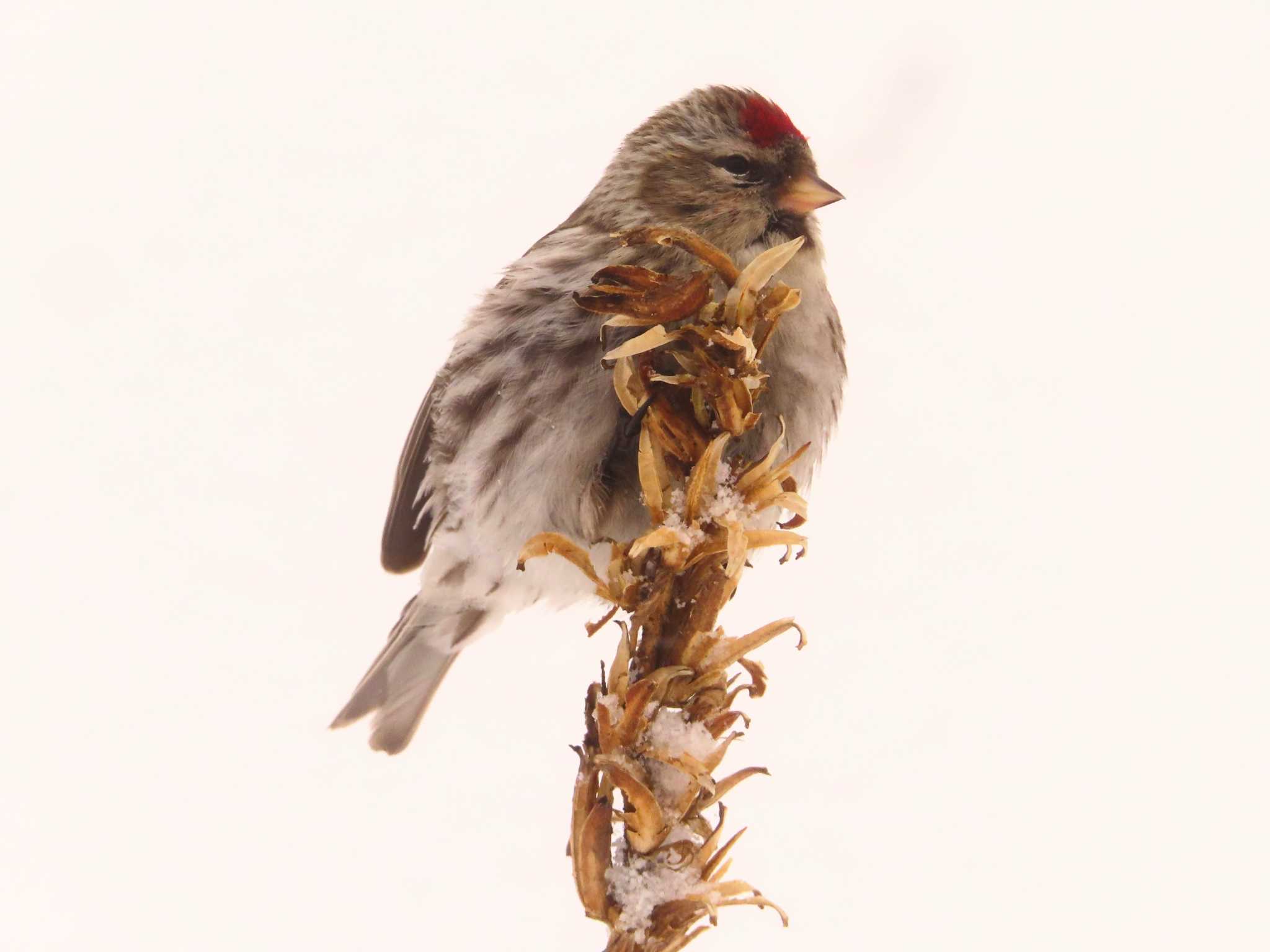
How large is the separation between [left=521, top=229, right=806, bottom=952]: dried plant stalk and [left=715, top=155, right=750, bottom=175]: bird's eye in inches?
29.9

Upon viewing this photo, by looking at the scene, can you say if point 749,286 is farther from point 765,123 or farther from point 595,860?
point 765,123

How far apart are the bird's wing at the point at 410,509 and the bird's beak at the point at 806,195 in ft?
2.03

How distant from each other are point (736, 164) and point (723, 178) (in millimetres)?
27

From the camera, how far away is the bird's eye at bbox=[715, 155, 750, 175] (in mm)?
1710

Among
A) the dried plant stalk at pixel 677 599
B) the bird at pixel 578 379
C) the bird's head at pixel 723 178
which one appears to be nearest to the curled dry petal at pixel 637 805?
the dried plant stalk at pixel 677 599

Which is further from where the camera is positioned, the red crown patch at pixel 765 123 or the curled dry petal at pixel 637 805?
the red crown patch at pixel 765 123

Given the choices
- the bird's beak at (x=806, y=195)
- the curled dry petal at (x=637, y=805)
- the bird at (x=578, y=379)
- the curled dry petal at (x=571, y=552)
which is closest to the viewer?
the curled dry petal at (x=637, y=805)

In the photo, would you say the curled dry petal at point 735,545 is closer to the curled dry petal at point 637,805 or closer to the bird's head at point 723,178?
the curled dry petal at point 637,805

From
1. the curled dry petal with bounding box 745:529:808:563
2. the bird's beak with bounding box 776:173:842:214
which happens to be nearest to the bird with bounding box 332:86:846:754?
the bird's beak with bounding box 776:173:842:214

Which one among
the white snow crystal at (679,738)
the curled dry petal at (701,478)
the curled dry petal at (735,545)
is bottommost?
the white snow crystal at (679,738)

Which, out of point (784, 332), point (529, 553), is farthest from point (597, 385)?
point (529, 553)

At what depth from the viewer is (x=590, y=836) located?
0.86 m

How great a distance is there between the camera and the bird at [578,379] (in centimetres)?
152

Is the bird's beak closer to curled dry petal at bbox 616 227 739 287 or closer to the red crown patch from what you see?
the red crown patch
